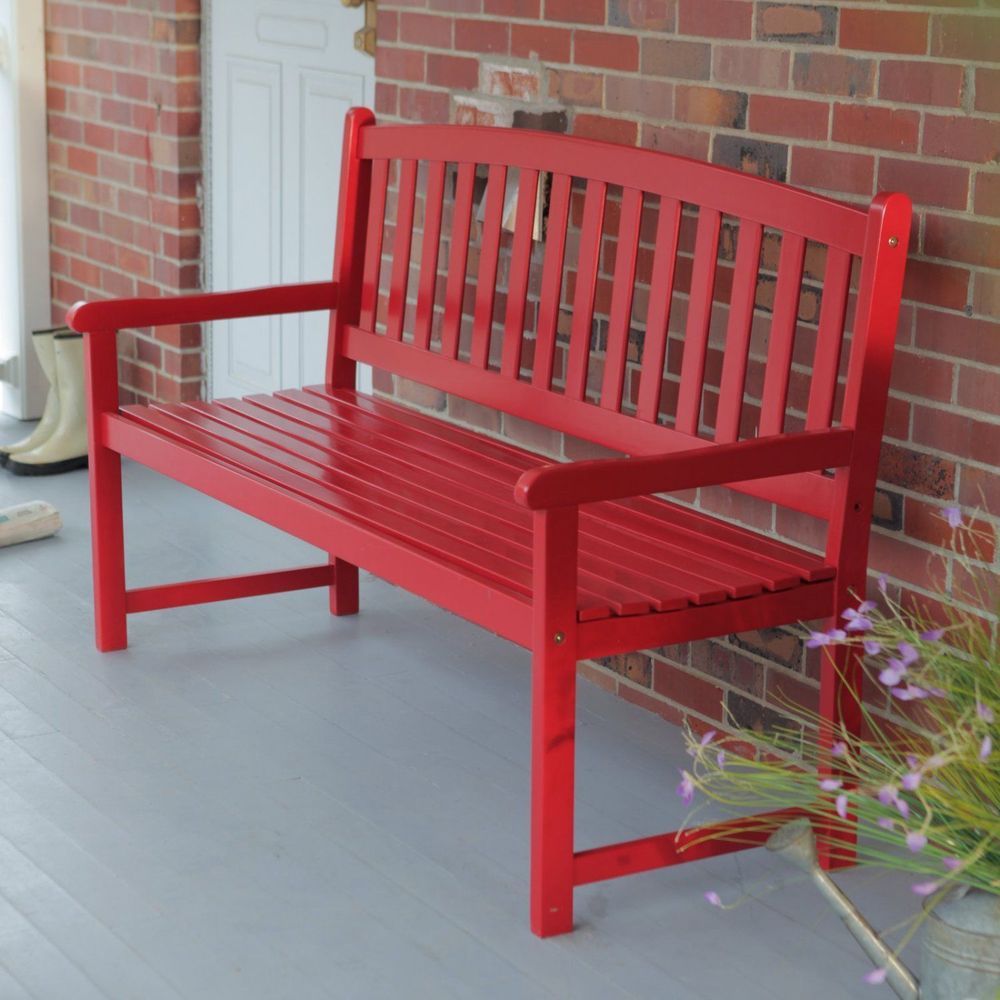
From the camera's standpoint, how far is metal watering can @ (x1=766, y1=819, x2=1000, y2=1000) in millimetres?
1970

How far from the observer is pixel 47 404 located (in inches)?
191

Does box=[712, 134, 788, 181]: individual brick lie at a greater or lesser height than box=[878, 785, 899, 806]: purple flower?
greater

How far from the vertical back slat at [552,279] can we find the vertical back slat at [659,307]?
8.9 inches

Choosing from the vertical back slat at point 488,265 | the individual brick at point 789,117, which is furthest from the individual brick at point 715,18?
the vertical back slat at point 488,265

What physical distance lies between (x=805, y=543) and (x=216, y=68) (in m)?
2.50

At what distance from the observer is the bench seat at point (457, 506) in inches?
96.9

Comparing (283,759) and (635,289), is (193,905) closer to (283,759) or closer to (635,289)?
(283,759)

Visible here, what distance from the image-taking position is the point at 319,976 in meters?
2.29

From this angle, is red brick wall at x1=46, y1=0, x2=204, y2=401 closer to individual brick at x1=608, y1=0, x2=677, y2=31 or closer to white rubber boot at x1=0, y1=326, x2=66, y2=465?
white rubber boot at x1=0, y1=326, x2=66, y2=465

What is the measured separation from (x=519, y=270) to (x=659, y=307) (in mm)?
378

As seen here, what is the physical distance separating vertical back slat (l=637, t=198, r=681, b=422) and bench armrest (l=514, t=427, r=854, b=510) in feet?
1.41

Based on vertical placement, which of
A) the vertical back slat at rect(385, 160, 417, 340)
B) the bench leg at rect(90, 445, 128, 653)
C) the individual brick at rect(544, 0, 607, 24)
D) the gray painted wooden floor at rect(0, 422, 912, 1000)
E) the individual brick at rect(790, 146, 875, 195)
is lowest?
the gray painted wooden floor at rect(0, 422, 912, 1000)

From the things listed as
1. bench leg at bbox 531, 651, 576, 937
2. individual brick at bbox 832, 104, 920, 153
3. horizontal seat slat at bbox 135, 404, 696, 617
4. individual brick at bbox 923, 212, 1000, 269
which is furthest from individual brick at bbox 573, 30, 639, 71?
bench leg at bbox 531, 651, 576, 937

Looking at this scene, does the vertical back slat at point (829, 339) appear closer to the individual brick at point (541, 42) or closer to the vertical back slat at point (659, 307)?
the vertical back slat at point (659, 307)
